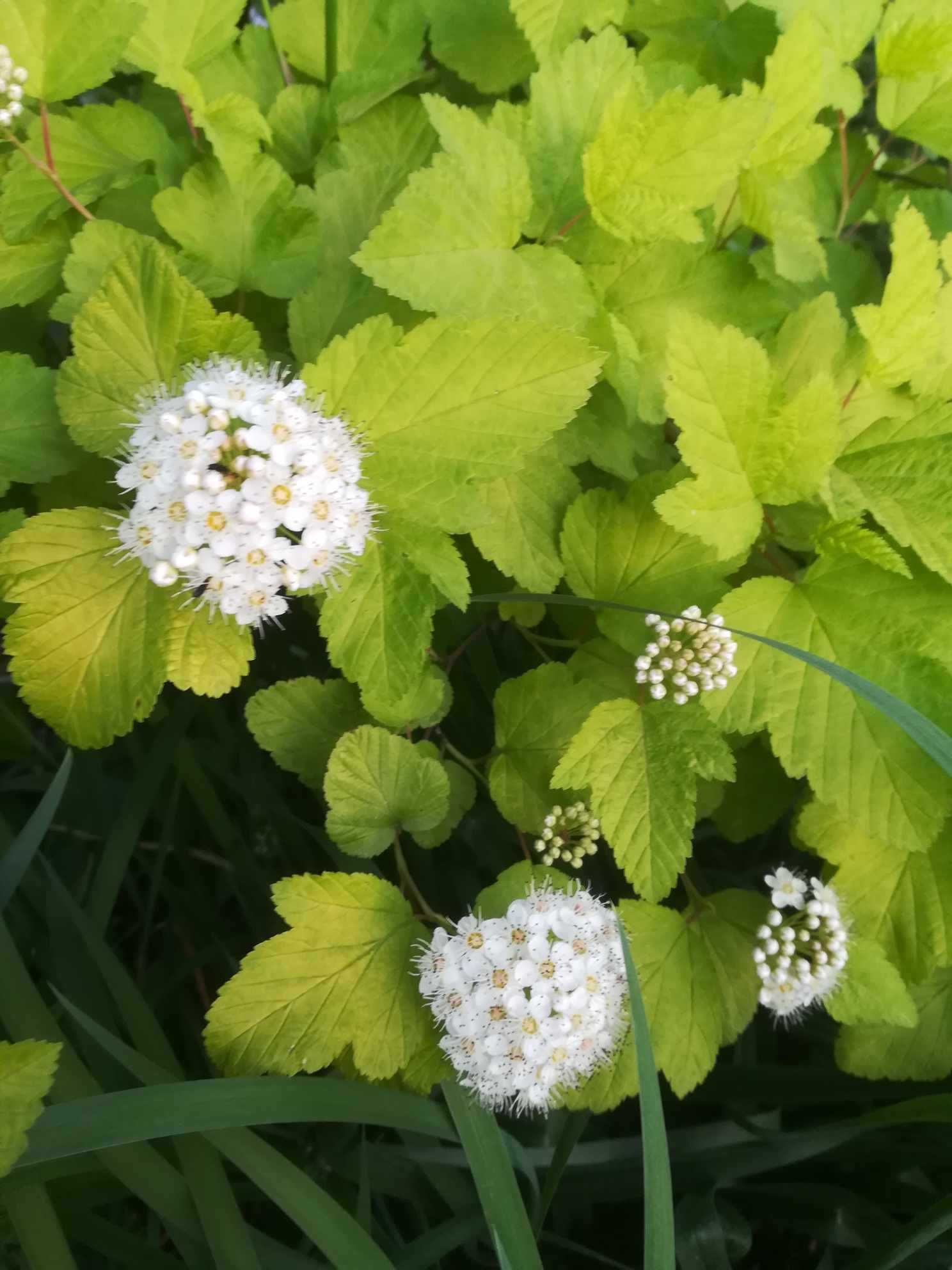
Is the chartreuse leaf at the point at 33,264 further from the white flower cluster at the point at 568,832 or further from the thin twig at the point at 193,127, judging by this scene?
the white flower cluster at the point at 568,832

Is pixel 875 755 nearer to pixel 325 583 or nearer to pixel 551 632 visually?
pixel 551 632

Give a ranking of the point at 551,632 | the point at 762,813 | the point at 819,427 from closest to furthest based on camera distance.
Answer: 1. the point at 819,427
2. the point at 762,813
3. the point at 551,632

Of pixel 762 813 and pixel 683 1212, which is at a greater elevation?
pixel 762 813

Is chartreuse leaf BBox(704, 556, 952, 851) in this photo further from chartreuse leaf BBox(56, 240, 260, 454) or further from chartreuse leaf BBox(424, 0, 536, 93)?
chartreuse leaf BBox(424, 0, 536, 93)

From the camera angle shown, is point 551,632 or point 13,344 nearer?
point 13,344

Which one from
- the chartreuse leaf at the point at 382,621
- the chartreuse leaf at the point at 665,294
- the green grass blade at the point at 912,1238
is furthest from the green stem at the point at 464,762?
the green grass blade at the point at 912,1238

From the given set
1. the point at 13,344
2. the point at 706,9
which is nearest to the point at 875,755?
the point at 706,9

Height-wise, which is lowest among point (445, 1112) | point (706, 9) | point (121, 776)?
point (445, 1112)

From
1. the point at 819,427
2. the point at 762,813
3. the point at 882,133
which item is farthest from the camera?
the point at 882,133
